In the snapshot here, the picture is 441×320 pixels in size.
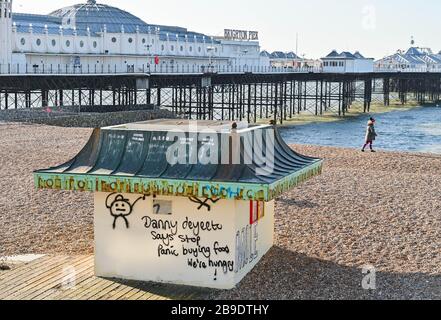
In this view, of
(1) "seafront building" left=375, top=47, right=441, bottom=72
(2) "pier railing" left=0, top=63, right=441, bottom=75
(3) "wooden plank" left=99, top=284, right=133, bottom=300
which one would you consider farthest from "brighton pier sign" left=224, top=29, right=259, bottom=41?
(3) "wooden plank" left=99, top=284, right=133, bottom=300

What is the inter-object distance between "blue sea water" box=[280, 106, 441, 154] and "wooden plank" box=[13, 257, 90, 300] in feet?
101

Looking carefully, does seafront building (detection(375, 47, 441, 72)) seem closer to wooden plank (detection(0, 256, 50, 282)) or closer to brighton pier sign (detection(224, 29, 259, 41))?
brighton pier sign (detection(224, 29, 259, 41))

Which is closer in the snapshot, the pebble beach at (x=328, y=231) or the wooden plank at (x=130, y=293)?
the wooden plank at (x=130, y=293)

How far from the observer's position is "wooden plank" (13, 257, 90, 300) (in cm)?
1003

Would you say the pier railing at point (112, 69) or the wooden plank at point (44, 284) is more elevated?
the pier railing at point (112, 69)

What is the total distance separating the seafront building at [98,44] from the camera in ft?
159

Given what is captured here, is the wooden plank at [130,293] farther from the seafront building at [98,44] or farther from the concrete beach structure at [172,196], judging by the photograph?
the seafront building at [98,44]

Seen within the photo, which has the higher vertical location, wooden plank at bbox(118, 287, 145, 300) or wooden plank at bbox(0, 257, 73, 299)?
wooden plank at bbox(0, 257, 73, 299)

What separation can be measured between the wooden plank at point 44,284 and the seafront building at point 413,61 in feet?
321

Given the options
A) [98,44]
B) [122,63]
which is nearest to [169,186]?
[122,63]

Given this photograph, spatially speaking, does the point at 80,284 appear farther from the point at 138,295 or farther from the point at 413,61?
the point at 413,61

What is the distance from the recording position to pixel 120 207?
10.7m

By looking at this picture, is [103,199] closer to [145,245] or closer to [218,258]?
[145,245]

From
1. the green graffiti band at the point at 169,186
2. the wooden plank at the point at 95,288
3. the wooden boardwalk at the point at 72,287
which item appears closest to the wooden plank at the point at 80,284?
the wooden boardwalk at the point at 72,287
